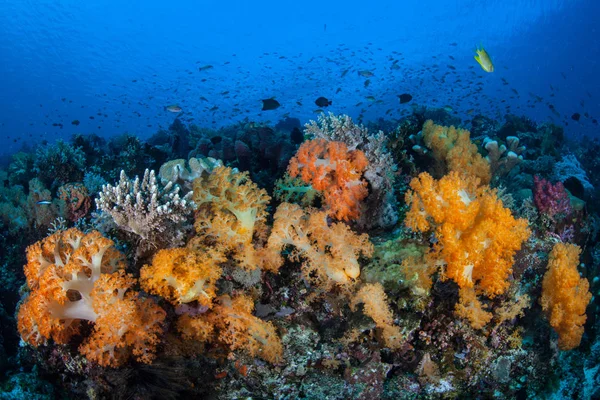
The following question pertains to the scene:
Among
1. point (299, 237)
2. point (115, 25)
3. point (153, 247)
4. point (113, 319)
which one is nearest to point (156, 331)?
point (113, 319)

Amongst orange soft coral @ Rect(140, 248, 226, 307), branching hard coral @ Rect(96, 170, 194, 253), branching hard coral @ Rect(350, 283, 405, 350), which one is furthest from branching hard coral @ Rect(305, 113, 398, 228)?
branching hard coral @ Rect(96, 170, 194, 253)

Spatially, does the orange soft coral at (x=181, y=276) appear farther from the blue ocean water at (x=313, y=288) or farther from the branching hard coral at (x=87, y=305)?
the branching hard coral at (x=87, y=305)

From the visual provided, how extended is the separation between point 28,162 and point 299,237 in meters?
10.3

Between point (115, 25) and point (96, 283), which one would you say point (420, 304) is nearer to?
point (96, 283)

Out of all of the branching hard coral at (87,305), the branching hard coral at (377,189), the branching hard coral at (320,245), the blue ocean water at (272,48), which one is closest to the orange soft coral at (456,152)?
the branching hard coral at (377,189)

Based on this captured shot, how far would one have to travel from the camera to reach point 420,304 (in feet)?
13.0

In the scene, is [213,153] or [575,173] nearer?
[213,153]

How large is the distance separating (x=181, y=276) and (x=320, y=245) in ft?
5.38

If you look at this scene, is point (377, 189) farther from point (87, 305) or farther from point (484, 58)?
point (484, 58)

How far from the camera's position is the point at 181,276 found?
3.32 metres

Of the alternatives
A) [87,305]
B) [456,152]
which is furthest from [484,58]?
[87,305]

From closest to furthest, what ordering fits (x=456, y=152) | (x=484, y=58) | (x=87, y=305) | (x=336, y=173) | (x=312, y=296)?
(x=87, y=305) < (x=312, y=296) < (x=336, y=173) < (x=456, y=152) < (x=484, y=58)

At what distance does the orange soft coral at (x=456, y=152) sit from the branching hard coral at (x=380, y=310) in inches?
121

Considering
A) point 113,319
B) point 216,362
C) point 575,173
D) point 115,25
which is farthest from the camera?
point 115,25
